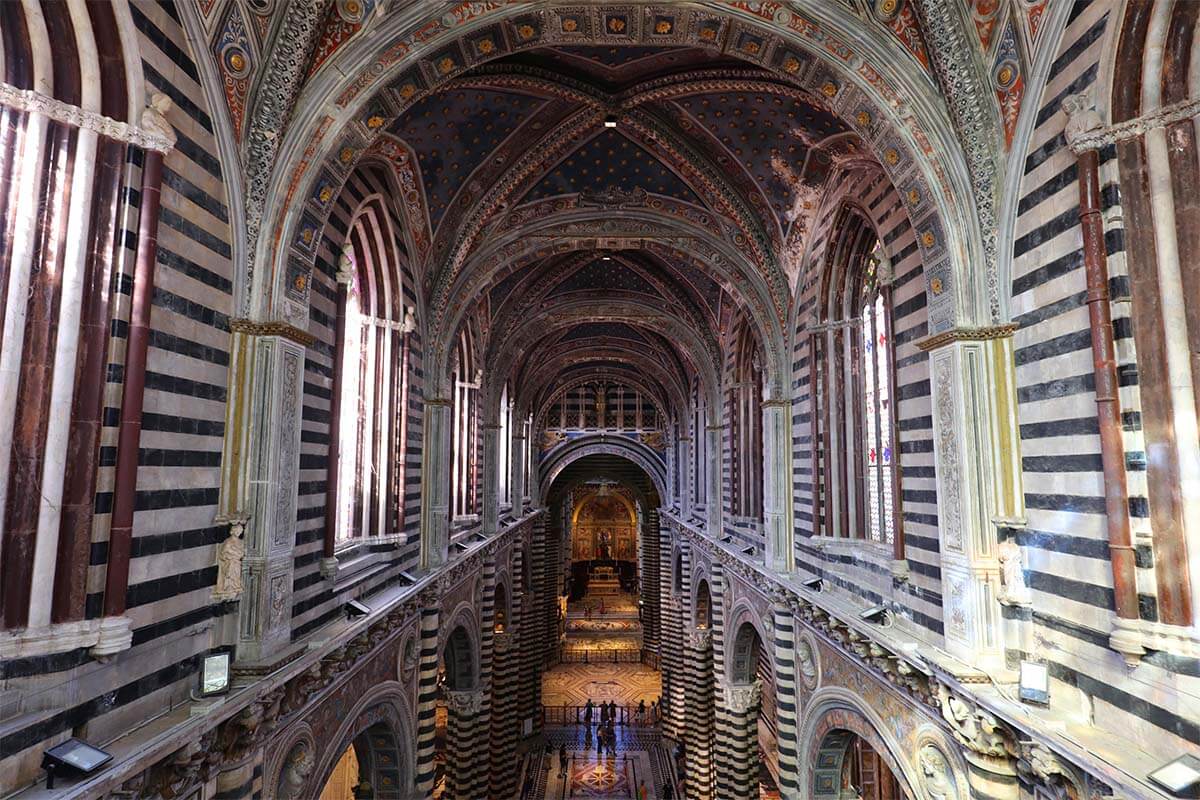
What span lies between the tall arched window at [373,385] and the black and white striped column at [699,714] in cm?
1428

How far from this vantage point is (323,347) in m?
9.66

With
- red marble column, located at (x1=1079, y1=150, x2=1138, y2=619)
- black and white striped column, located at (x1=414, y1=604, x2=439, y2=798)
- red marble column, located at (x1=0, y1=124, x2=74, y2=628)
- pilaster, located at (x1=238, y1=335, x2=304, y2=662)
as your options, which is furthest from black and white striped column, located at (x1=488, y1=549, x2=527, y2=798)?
red marble column, located at (x1=1079, y1=150, x2=1138, y2=619)

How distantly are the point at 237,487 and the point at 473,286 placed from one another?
30.3 ft

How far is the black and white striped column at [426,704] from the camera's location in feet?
43.0

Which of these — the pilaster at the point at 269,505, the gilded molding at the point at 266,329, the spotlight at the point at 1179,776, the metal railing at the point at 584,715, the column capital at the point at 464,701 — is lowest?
the metal railing at the point at 584,715

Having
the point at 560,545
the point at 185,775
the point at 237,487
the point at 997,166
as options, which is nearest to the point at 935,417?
the point at 997,166

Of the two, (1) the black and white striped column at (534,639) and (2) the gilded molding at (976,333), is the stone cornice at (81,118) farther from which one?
(1) the black and white striped column at (534,639)

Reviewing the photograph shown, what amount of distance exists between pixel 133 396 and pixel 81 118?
7.01 feet

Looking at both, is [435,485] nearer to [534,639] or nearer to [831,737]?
[831,737]

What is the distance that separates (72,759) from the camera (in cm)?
461

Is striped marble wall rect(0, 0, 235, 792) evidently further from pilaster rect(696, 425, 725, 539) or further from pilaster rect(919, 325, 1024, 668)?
pilaster rect(696, 425, 725, 539)

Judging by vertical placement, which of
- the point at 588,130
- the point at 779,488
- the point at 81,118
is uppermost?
the point at 588,130

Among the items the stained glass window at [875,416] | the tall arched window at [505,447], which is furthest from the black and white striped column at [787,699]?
the tall arched window at [505,447]

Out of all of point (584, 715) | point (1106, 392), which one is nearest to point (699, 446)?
point (584, 715)
